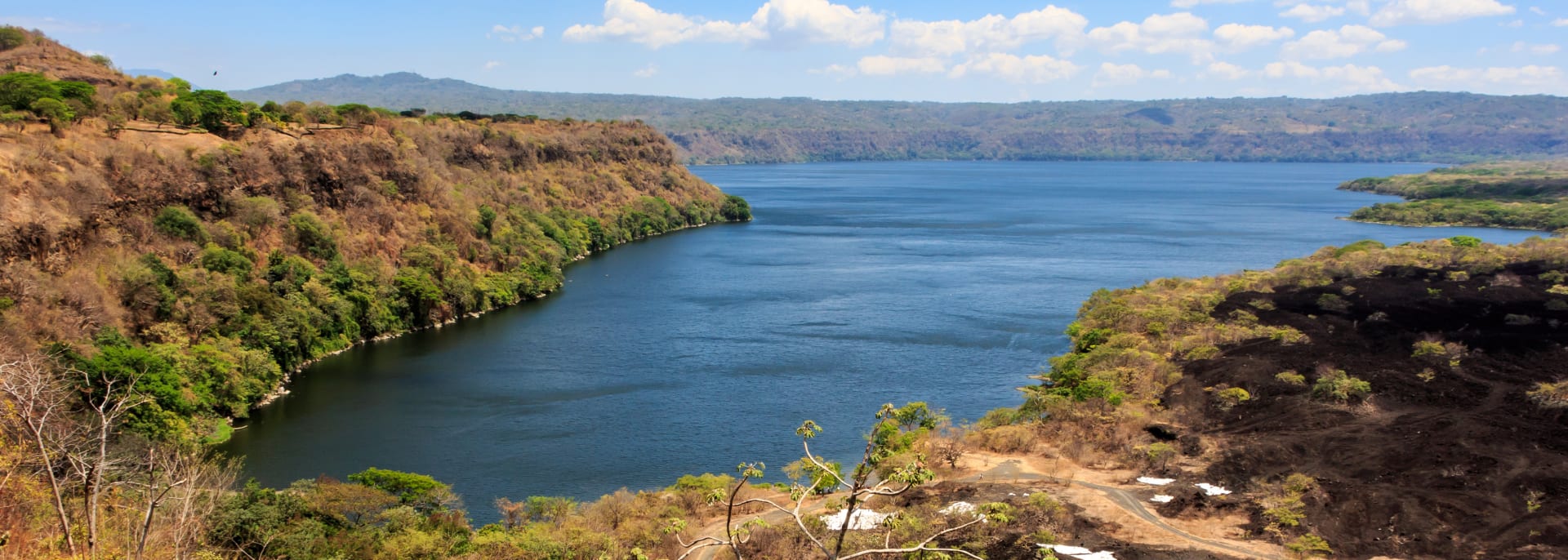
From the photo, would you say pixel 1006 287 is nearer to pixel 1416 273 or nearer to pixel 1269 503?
pixel 1416 273

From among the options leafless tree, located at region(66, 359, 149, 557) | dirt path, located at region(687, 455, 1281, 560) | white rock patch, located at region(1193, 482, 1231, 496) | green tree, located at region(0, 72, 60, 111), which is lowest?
A: dirt path, located at region(687, 455, 1281, 560)

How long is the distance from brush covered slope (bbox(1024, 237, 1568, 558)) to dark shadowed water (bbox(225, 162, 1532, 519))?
8.95 metres

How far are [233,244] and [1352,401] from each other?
70.3 meters

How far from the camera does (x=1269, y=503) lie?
3597cm

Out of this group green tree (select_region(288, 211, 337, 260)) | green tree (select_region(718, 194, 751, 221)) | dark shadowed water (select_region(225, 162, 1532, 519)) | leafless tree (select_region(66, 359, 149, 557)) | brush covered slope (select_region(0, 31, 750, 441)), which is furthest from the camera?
green tree (select_region(718, 194, 751, 221))

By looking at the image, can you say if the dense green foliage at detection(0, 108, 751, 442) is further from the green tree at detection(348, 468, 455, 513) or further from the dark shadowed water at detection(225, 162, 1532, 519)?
the green tree at detection(348, 468, 455, 513)

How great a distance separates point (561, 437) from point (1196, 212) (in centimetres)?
16216

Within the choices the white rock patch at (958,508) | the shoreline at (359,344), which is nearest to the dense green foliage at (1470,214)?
the shoreline at (359,344)

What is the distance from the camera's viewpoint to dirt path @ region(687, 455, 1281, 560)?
32.9m

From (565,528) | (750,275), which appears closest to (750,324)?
(750,275)

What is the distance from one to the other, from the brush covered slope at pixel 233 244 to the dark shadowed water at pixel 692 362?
336cm

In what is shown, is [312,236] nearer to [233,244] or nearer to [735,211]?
[233,244]

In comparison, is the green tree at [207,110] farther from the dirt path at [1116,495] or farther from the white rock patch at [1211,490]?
the white rock patch at [1211,490]

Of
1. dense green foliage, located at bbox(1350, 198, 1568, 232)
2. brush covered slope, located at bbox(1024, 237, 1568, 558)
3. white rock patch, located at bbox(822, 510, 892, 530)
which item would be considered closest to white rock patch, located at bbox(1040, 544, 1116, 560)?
brush covered slope, located at bbox(1024, 237, 1568, 558)
